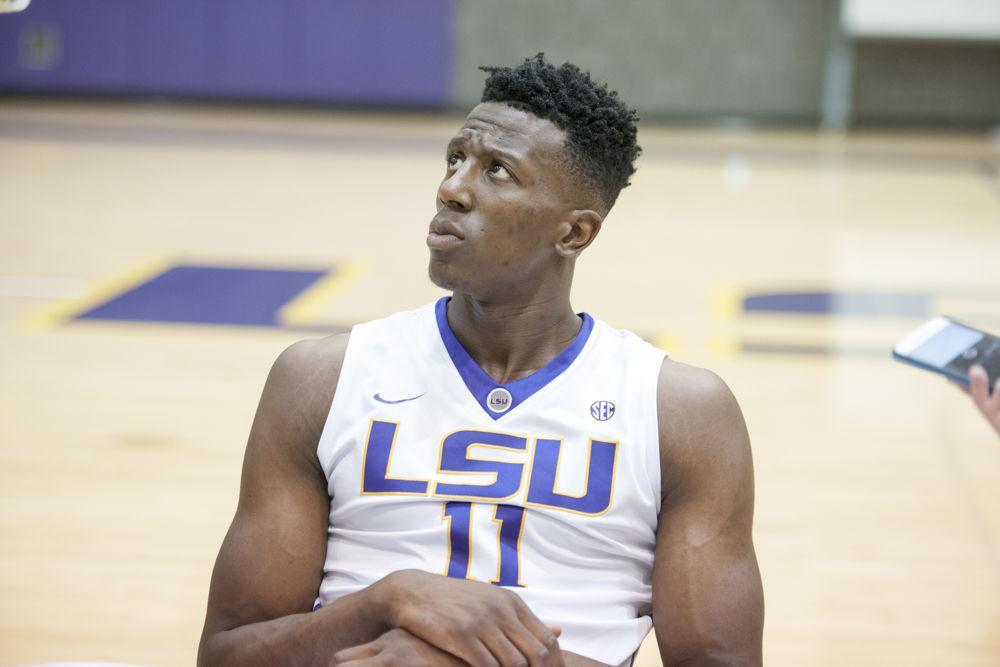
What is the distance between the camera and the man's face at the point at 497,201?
1681 millimetres

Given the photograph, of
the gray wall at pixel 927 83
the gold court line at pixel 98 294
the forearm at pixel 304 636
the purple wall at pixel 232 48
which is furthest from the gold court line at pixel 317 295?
the gray wall at pixel 927 83

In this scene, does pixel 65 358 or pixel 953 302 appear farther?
pixel 953 302

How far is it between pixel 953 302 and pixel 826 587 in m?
3.14

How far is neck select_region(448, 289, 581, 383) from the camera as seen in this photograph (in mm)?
1758

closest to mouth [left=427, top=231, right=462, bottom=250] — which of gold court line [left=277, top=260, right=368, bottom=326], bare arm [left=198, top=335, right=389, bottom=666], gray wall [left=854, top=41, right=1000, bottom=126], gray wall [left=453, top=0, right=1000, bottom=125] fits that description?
bare arm [left=198, top=335, right=389, bottom=666]

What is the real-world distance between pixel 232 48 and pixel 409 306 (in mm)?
6927

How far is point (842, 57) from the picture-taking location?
11.7 metres

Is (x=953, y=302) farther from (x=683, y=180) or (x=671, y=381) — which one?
(x=671, y=381)

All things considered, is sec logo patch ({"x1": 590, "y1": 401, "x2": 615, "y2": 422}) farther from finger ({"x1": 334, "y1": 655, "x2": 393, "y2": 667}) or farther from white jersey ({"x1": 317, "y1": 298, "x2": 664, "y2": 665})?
finger ({"x1": 334, "y1": 655, "x2": 393, "y2": 667})

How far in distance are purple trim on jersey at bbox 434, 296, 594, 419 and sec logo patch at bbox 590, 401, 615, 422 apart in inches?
2.8

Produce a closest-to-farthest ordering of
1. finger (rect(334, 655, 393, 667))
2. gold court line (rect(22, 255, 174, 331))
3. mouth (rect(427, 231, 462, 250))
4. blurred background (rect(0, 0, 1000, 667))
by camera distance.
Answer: finger (rect(334, 655, 393, 667))
mouth (rect(427, 231, 462, 250))
blurred background (rect(0, 0, 1000, 667))
gold court line (rect(22, 255, 174, 331))

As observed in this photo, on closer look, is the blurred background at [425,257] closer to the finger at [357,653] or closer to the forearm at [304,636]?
the forearm at [304,636]

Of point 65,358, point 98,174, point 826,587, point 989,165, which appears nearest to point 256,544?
point 826,587

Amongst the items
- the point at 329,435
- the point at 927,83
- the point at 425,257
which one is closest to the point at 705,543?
the point at 329,435
